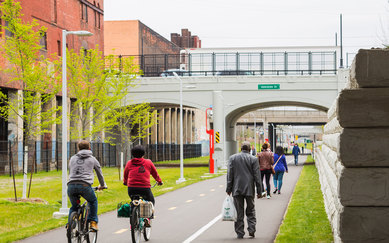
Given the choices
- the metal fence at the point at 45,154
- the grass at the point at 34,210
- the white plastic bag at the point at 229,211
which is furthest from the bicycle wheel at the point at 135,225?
the metal fence at the point at 45,154

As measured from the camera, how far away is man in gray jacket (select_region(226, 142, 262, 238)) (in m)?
11.5

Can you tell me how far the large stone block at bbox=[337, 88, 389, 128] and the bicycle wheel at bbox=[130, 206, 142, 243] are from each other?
4.53 m

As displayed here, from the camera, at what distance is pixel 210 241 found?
37.3 feet

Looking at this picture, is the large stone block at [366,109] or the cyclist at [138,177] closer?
the large stone block at [366,109]

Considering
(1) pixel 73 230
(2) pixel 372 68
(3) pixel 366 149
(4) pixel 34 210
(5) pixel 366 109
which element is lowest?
(4) pixel 34 210

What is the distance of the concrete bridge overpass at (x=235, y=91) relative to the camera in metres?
48.6

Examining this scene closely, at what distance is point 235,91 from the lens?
49625mm

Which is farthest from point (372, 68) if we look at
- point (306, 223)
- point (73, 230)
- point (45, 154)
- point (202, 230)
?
point (45, 154)

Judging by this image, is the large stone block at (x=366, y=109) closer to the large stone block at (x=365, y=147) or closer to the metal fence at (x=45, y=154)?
the large stone block at (x=365, y=147)

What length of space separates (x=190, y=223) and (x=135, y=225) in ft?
12.4

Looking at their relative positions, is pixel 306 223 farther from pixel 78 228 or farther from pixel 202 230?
pixel 78 228

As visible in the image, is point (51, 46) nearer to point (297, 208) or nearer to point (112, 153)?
point (112, 153)

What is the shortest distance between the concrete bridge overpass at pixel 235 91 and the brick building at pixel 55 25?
19.2 feet

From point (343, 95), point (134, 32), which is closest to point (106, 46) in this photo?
point (134, 32)
